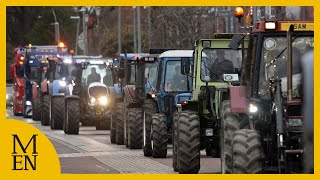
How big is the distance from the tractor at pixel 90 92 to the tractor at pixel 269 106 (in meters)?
19.5

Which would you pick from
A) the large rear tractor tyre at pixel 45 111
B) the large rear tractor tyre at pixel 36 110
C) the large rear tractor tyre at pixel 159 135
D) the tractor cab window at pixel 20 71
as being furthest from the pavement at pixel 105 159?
the tractor cab window at pixel 20 71

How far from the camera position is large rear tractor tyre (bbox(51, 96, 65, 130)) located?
3803 cm

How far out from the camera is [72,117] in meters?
35.7

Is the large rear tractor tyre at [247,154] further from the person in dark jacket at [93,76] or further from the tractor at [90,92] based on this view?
the person in dark jacket at [93,76]

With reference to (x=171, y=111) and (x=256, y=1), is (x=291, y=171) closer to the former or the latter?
(x=256, y=1)

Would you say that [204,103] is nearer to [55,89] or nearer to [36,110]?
[55,89]

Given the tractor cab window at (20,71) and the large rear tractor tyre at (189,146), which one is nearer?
the large rear tractor tyre at (189,146)

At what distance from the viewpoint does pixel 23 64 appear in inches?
2083

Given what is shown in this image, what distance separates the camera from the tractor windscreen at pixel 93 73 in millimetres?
38250

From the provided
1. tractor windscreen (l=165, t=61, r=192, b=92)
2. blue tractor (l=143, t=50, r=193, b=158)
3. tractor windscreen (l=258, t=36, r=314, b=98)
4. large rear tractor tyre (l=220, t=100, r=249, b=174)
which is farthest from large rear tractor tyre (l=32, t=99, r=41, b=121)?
large rear tractor tyre (l=220, t=100, r=249, b=174)

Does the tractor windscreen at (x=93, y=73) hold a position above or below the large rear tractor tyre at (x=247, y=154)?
above

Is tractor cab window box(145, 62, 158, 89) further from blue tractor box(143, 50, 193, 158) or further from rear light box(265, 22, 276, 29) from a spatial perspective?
→ rear light box(265, 22, 276, 29)

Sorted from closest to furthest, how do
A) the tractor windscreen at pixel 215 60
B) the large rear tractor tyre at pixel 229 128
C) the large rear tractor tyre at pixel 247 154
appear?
the large rear tractor tyre at pixel 247 154, the large rear tractor tyre at pixel 229 128, the tractor windscreen at pixel 215 60

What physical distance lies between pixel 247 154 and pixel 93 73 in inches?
937
